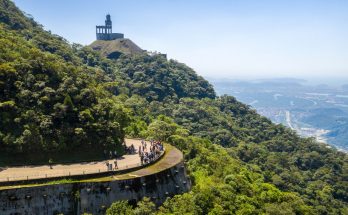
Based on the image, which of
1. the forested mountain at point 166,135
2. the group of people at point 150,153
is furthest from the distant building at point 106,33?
the group of people at point 150,153

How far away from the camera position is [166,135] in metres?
44.8

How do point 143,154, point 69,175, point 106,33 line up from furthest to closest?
point 106,33 < point 143,154 < point 69,175

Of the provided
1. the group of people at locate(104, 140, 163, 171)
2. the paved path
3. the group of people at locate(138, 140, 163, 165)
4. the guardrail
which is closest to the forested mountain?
the group of people at locate(104, 140, 163, 171)

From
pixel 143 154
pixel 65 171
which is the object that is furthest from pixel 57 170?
pixel 143 154

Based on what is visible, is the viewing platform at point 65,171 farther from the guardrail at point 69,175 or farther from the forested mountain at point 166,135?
the forested mountain at point 166,135

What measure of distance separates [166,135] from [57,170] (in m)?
18.5

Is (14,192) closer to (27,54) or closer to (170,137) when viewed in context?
(27,54)

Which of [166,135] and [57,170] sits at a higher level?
[57,170]

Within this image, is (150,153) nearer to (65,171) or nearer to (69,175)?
(65,171)

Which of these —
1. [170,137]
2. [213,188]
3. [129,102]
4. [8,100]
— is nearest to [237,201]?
[213,188]

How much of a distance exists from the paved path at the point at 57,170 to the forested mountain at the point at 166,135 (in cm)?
194

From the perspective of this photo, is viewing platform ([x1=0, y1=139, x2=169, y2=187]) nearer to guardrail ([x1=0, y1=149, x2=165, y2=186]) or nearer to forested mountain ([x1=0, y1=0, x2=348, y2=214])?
guardrail ([x1=0, y1=149, x2=165, y2=186])

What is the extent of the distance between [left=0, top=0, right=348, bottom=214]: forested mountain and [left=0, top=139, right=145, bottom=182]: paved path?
1.94 m

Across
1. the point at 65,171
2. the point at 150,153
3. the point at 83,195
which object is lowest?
the point at 83,195
